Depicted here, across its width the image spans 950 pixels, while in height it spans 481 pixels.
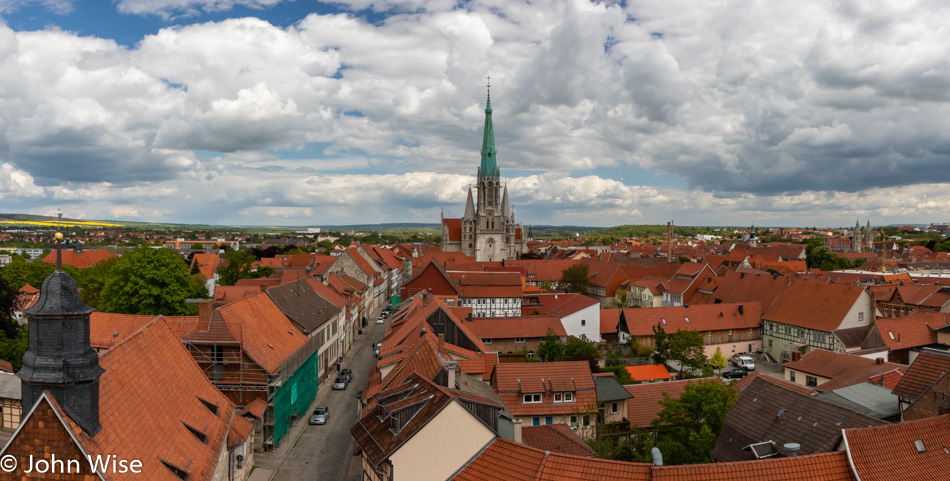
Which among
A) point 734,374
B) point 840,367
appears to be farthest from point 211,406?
point 734,374

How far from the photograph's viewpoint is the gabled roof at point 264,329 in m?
29.7

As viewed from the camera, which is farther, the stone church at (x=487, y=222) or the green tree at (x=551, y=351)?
the stone church at (x=487, y=222)

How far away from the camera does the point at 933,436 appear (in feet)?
57.4

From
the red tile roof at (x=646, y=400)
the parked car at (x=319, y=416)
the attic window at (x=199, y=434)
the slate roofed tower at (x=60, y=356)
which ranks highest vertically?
the slate roofed tower at (x=60, y=356)

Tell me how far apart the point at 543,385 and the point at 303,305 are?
18508 mm

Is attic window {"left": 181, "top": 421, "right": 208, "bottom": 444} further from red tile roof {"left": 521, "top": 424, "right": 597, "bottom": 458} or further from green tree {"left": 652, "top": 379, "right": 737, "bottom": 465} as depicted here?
green tree {"left": 652, "top": 379, "right": 737, "bottom": 465}

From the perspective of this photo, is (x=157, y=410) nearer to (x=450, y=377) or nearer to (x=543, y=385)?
(x=450, y=377)

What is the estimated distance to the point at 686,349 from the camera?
45969 millimetres

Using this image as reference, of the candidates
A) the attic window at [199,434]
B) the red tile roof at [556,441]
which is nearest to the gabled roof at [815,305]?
the red tile roof at [556,441]

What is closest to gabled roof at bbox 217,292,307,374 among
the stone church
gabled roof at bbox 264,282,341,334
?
gabled roof at bbox 264,282,341,334

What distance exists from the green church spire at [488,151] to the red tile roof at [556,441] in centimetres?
10559

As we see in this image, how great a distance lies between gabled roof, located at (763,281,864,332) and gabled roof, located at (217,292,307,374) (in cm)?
4407

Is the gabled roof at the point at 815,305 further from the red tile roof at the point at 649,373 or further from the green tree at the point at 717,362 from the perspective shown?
the red tile roof at the point at 649,373

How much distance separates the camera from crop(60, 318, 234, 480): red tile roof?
1605 cm
